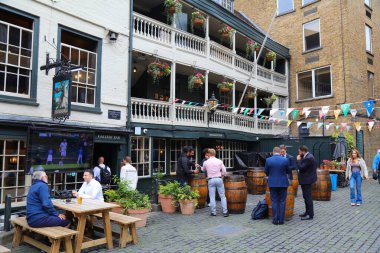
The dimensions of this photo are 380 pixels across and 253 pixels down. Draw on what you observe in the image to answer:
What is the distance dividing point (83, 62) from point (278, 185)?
6.86 m

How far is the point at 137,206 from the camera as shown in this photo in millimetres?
7453

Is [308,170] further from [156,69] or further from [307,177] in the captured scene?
[156,69]

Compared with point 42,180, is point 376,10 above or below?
above

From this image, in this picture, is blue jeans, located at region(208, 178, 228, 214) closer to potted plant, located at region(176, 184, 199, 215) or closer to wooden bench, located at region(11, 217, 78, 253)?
potted plant, located at region(176, 184, 199, 215)

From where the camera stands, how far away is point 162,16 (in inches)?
560

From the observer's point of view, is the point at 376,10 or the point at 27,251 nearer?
the point at 27,251

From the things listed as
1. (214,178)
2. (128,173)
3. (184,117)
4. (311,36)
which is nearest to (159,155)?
(184,117)

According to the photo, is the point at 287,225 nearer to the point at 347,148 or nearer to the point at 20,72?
the point at 20,72

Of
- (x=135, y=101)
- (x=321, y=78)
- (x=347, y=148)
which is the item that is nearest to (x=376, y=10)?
(x=321, y=78)

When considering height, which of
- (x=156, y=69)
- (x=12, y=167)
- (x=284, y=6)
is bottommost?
(x=12, y=167)

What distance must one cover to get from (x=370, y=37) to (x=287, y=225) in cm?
1904

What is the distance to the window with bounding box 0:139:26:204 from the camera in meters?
7.77

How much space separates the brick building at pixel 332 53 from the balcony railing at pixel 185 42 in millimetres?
4061

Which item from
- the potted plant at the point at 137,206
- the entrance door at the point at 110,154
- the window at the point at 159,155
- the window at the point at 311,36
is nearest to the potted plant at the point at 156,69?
the window at the point at 159,155
